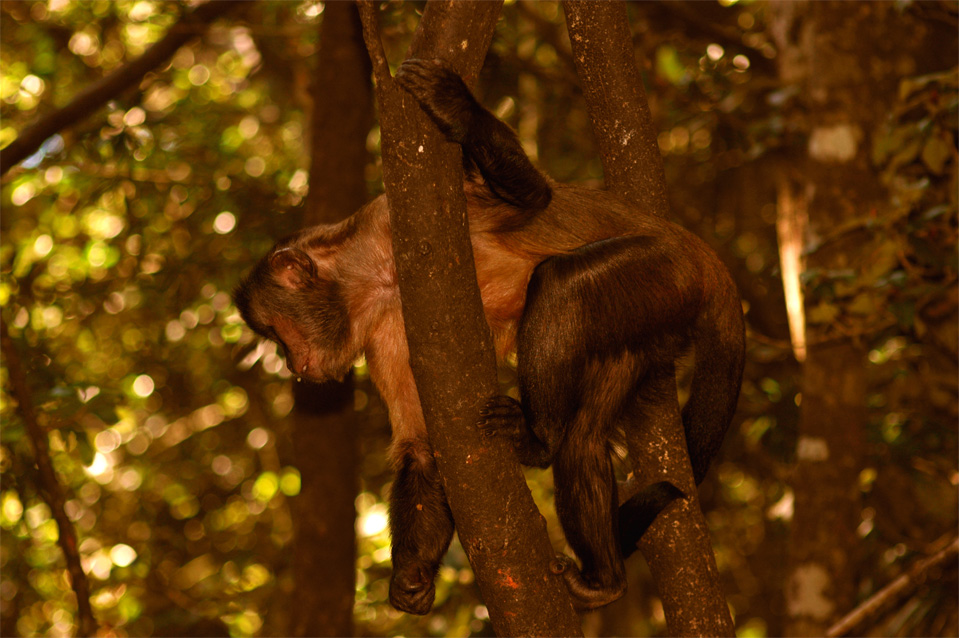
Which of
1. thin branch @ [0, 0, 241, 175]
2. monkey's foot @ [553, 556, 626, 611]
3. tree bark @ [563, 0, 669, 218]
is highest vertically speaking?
tree bark @ [563, 0, 669, 218]

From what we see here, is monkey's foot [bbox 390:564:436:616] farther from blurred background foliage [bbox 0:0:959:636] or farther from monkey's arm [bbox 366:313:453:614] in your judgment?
blurred background foliage [bbox 0:0:959:636]

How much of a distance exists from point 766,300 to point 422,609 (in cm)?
426

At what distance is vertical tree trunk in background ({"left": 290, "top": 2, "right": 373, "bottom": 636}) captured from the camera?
4488 mm

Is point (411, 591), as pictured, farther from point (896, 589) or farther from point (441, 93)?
point (896, 589)

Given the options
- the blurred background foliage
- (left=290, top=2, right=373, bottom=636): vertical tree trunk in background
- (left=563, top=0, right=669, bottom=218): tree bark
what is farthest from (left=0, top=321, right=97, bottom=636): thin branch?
(left=563, top=0, right=669, bottom=218): tree bark

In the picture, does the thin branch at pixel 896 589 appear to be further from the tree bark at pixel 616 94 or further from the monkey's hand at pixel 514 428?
the tree bark at pixel 616 94

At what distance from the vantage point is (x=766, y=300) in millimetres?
6383

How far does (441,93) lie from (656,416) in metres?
1.21

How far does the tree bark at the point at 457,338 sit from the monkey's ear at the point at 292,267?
106 centimetres

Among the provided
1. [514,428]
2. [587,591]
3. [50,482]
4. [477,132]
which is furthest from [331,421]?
[477,132]

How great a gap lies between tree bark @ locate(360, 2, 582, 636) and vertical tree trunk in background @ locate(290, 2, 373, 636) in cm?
220

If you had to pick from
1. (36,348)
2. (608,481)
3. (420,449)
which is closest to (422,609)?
(420,449)

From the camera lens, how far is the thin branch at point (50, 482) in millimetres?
3367

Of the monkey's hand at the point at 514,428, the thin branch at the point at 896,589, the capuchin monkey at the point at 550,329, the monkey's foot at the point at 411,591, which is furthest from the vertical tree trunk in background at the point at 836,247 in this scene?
the monkey's foot at the point at 411,591
